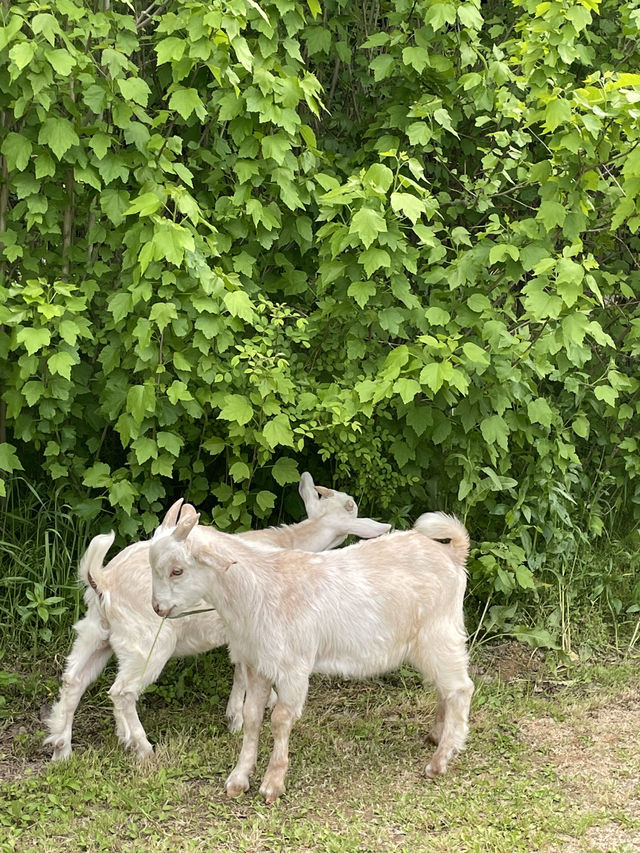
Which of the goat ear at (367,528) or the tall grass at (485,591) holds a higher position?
the goat ear at (367,528)

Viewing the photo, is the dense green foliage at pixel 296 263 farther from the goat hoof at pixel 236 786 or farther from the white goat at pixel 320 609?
the goat hoof at pixel 236 786

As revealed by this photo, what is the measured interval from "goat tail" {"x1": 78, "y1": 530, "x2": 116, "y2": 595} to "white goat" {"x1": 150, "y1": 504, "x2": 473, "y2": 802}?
349mm

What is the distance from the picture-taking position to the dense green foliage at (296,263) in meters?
4.86

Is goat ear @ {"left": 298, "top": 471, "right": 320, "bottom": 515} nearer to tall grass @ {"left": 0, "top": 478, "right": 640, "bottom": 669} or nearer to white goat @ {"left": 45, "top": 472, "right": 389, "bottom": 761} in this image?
white goat @ {"left": 45, "top": 472, "right": 389, "bottom": 761}

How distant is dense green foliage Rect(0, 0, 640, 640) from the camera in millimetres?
4855

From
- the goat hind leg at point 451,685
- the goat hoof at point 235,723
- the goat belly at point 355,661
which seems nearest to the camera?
the goat belly at point 355,661

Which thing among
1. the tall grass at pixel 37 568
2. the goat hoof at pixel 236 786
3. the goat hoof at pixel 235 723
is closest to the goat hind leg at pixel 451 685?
the goat hoof at pixel 236 786

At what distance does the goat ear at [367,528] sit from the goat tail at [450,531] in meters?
0.37

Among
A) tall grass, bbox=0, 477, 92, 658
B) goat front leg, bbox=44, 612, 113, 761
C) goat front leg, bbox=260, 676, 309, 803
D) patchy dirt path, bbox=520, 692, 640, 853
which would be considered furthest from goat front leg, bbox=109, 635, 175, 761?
patchy dirt path, bbox=520, 692, 640, 853

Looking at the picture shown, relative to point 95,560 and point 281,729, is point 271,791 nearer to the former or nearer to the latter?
A: point 281,729

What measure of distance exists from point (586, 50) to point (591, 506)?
9.19 ft

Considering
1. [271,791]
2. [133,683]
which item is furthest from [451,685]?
[133,683]

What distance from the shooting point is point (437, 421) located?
573 centimetres

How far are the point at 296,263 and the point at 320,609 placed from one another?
7.83 feet
